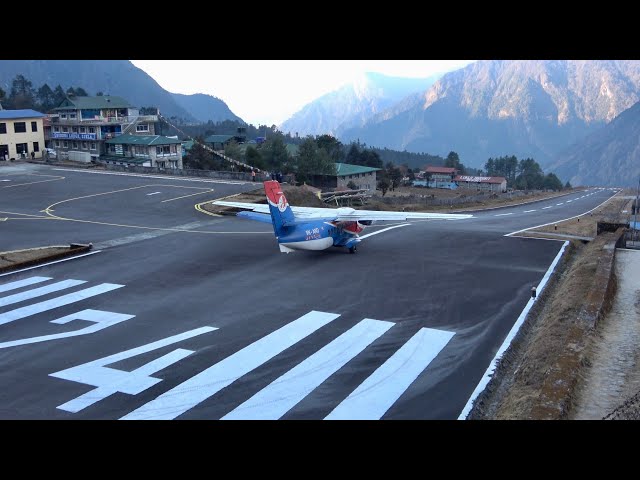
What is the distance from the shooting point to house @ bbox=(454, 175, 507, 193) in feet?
453

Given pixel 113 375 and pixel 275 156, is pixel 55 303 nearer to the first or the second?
pixel 113 375

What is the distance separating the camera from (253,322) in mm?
24953

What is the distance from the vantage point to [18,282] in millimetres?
30906

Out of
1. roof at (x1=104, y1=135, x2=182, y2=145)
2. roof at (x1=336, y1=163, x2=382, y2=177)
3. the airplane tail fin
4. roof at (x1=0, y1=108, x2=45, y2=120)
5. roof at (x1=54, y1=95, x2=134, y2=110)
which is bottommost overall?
the airplane tail fin

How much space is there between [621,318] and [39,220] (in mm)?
43470

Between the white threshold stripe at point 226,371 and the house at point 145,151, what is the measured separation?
69.5m

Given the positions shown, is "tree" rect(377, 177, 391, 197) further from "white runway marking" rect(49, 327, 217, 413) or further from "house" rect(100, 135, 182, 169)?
"white runway marking" rect(49, 327, 217, 413)

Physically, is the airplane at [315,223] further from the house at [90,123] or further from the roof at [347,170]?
the house at [90,123]

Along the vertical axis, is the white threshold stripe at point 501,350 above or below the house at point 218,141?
below

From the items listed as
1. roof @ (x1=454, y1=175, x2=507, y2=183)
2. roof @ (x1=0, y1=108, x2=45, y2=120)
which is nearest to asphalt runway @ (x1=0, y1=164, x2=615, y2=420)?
roof @ (x1=0, y1=108, x2=45, y2=120)

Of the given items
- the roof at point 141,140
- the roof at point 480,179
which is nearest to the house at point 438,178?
the roof at point 480,179

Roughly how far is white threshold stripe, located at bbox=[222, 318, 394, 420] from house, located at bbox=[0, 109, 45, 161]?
77869 millimetres

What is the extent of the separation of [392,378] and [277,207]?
16.5 meters

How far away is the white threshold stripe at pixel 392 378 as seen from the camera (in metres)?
17.5
